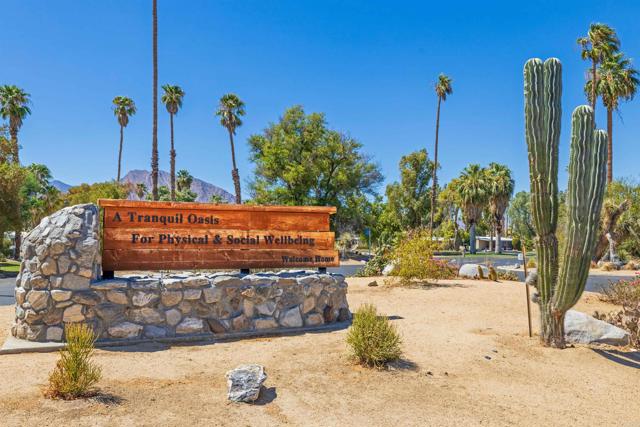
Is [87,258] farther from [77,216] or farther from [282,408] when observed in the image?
[282,408]

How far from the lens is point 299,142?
117ft

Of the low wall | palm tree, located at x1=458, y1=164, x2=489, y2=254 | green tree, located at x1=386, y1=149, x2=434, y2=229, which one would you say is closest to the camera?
the low wall

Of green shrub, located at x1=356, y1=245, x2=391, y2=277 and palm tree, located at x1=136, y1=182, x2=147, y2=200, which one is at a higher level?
palm tree, located at x1=136, y1=182, x2=147, y2=200

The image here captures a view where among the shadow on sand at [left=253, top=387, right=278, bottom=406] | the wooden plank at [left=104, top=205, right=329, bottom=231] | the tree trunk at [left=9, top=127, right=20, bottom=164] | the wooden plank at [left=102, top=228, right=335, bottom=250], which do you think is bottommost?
the shadow on sand at [left=253, top=387, right=278, bottom=406]

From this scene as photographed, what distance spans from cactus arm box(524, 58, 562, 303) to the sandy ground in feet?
4.88

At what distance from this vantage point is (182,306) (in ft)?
24.6

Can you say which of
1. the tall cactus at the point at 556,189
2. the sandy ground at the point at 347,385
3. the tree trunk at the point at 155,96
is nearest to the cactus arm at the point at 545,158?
the tall cactus at the point at 556,189

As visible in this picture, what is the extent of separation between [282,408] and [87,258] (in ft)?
13.4

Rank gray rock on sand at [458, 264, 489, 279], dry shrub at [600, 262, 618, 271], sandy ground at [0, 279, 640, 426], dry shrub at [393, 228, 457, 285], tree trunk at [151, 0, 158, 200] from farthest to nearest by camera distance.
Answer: dry shrub at [600, 262, 618, 271]
tree trunk at [151, 0, 158, 200]
gray rock on sand at [458, 264, 489, 279]
dry shrub at [393, 228, 457, 285]
sandy ground at [0, 279, 640, 426]

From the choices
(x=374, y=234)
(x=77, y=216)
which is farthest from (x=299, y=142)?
(x=77, y=216)

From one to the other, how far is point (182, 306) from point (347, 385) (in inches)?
132

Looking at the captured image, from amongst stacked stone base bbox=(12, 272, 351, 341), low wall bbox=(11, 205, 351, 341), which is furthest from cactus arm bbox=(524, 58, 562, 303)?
low wall bbox=(11, 205, 351, 341)

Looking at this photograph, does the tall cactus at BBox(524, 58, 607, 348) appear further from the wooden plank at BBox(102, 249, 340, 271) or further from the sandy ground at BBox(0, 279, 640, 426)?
the wooden plank at BBox(102, 249, 340, 271)

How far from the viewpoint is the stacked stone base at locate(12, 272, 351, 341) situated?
22.3 feet
